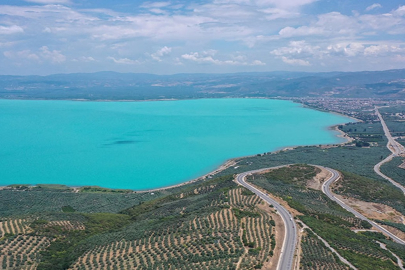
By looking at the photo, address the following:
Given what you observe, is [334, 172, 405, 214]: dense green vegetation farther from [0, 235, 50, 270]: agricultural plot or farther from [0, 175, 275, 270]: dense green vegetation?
[0, 235, 50, 270]: agricultural plot

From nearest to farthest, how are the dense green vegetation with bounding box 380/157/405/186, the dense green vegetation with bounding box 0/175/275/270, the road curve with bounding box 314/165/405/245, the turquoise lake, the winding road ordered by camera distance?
the dense green vegetation with bounding box 0/175/275/270
the winding road
the road curve with bounding box 314/165/405/245
the dense green vegetation with bounding box 380/157/405/186
the turquoise lake

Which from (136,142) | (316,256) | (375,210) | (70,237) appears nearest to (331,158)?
(375,210)

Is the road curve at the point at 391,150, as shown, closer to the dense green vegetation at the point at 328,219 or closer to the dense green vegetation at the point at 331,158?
the dense green vegetation at the point at 331,158

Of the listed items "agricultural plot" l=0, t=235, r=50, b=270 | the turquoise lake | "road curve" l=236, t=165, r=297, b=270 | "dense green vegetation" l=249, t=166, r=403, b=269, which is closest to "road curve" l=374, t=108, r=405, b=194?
"dense green vegetation" l=249, t=166, r=403, b=269

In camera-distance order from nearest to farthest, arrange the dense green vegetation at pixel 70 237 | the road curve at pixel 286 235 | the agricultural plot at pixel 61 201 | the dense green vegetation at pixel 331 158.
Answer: the road curve at pixel 286 235 → the dense green vegetation at pixel 70 237 → the agricultural plot at pixel 61 201 → the dense green vegetation at pixel 331 158

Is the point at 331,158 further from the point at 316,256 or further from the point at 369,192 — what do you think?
the point at 316,256

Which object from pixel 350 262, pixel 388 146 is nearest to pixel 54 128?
pixel 388 146

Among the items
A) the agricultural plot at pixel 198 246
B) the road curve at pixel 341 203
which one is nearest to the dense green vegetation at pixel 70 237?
the agricultural plot at pixel 198 246
